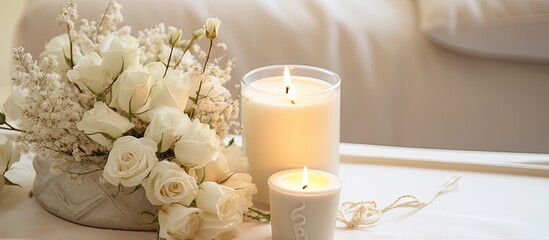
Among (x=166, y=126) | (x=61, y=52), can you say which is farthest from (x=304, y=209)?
(x=61, y=52)

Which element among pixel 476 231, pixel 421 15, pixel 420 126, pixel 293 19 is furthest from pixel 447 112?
pixel 476 231

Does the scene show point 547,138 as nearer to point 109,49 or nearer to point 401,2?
point 401,2

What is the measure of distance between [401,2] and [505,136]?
35 centimetres

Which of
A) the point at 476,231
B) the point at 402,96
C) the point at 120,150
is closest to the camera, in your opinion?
the point at 120,150

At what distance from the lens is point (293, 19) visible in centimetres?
180

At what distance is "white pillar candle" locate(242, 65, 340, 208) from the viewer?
3.54 ft

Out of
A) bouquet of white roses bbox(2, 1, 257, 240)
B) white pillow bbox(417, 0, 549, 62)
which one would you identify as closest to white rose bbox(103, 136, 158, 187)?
bouquet of white roses bbox(2, 1, 257, 240)

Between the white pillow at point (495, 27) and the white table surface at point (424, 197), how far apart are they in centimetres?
50

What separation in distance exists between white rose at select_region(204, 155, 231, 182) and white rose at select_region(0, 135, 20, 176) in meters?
0.24

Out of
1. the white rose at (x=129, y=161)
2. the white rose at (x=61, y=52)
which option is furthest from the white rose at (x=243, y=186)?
the white rose at (x=61, y=52)

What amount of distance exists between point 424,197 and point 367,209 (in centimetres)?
9

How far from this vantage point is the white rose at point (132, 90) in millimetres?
961

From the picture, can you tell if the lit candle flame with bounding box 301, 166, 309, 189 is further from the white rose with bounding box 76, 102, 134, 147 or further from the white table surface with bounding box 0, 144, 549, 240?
the white rose with bounding box 76, 102, 134, 147

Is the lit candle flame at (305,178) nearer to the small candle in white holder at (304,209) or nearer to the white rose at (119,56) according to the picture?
the small candle in white holder at (304,209)
